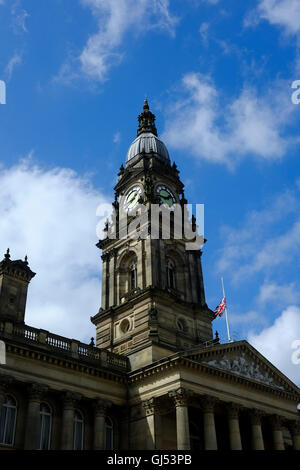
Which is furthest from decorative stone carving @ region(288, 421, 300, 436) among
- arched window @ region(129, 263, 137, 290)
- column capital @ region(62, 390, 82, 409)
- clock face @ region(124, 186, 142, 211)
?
clock face @ region(124, 186, 142, 211)

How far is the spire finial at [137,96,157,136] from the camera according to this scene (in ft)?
214

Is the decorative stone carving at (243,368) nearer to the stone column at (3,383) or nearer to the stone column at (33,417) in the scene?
the stone column at (33,417)

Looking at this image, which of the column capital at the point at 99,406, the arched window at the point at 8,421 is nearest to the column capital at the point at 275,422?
the column capital at the point at 99,406

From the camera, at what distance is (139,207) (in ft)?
175

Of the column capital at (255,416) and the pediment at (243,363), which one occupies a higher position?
the pediment at (243,363)

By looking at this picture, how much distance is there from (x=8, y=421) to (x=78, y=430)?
19.1 feet

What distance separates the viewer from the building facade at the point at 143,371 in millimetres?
Result: 33594

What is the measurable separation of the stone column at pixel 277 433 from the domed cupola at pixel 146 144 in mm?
31528

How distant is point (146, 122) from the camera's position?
6612 cm

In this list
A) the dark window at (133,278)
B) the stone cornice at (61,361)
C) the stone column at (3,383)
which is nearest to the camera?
the stone column at (3,383)

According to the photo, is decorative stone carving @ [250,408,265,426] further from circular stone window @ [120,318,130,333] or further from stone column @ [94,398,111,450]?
circular stone window @ [120,318,130,333]

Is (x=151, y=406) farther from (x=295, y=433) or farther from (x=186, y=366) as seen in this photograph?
(x=295, y=433)

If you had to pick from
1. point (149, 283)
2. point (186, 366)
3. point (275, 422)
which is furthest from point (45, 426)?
point (275, 422)

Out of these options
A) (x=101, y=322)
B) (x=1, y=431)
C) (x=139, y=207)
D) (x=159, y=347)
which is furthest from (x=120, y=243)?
(x=1, y=431)
